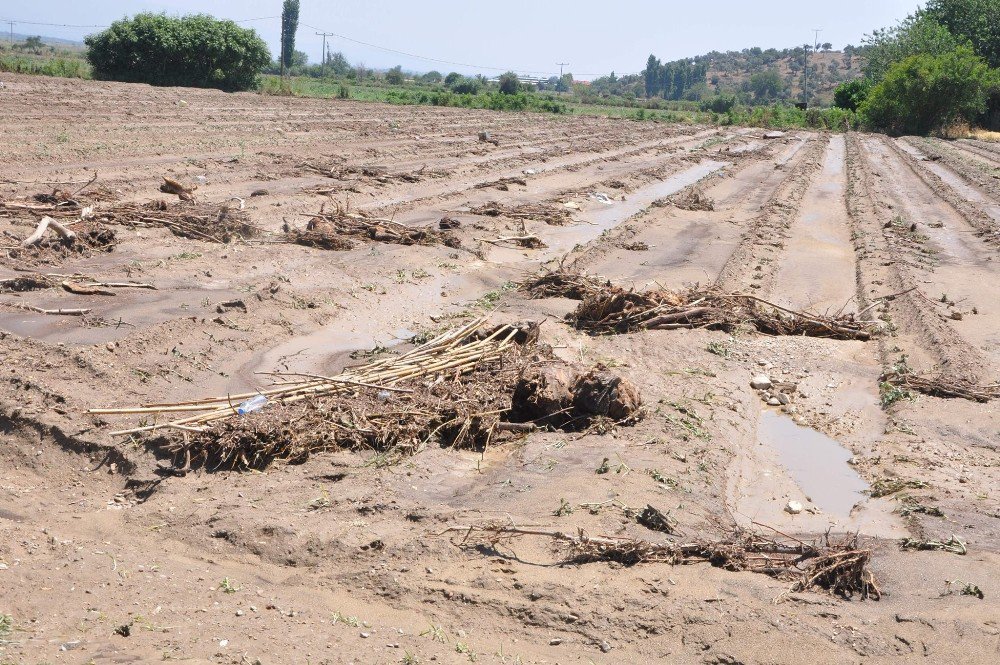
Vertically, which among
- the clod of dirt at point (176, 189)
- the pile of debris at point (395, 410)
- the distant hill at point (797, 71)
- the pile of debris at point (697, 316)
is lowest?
the pile of debris at point (395, 410)

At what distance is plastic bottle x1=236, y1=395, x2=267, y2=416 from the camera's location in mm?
6926

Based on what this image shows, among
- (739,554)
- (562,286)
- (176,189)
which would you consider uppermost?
(176,189)

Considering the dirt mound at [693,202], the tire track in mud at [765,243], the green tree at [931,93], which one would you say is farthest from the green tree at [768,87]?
the dirt mound at [693,202]

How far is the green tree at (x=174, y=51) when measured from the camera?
4447cm

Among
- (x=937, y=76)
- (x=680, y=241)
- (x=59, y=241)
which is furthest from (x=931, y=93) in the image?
(x=59, y=241)

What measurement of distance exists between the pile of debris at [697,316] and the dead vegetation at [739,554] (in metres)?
4.82

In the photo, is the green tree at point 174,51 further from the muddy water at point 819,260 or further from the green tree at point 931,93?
the green tree at point 931,93

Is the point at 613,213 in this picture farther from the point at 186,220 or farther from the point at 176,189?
the point at 186,220

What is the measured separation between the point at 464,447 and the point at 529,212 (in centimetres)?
1082

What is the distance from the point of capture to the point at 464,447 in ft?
23.7

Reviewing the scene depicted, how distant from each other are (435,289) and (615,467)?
18.9ft

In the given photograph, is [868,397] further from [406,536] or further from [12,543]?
[12,543]

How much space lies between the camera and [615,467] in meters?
6.82

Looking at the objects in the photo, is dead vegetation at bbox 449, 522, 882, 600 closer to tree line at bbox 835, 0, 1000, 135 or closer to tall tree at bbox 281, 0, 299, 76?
tree line at bbox 835, 0, 1000, 135
